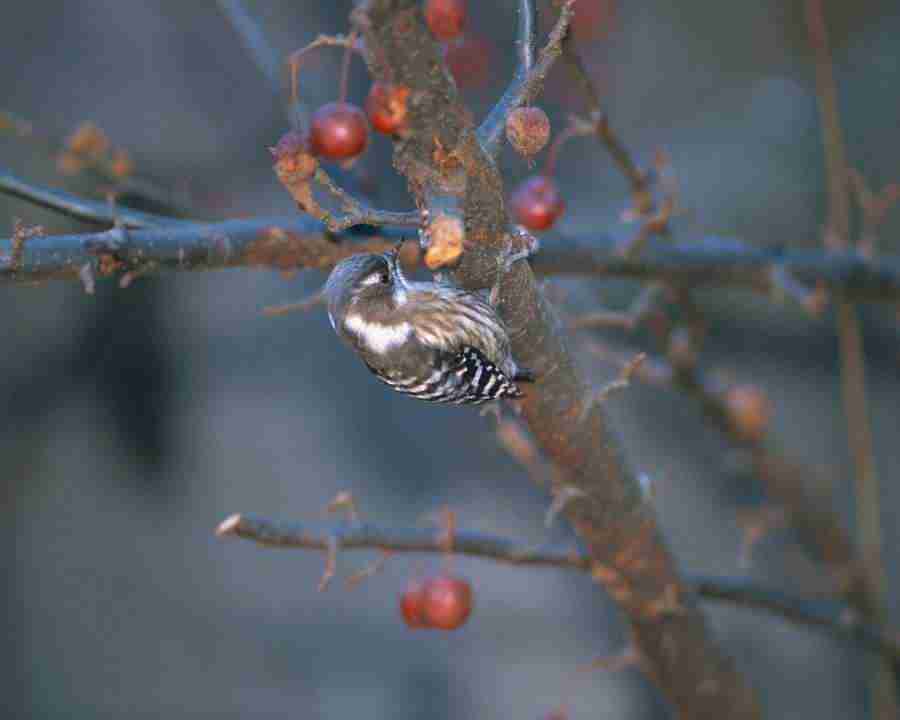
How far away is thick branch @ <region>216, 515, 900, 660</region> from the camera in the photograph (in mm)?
2023

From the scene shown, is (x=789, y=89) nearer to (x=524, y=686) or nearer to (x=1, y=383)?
(x=524, y=686)

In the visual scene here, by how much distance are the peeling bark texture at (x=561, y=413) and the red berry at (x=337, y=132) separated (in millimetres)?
299

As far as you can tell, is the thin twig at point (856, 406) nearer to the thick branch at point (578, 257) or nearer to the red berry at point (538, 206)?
the thick branch at point (578, 257)

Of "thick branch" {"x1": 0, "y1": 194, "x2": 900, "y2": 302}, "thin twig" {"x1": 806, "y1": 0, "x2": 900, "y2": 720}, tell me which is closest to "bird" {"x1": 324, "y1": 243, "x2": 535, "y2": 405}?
"thick branch" {"x1": 0, "y1": 194, "x2": 900, "y2": 302}

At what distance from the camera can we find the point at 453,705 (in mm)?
3848

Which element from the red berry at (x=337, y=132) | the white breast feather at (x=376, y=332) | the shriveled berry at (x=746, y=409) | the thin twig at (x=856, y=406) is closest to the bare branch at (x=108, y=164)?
the white breast feather at (x=376, y=332)

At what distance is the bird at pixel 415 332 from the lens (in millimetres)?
2099

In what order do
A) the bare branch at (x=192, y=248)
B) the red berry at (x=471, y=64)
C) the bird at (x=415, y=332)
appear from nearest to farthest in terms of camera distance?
the bare branch at (x=192, y=248) → the bird at (x=415, y=332) → the red berry at (x=471, y=64)

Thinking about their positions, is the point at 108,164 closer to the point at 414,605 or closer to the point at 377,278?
the point at 377,278

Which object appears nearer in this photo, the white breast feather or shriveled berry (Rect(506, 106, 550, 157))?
shriveled berry (Rect(506, 106, 550, 157))

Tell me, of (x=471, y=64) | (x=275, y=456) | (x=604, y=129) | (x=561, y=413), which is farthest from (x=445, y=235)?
(x=275, y=456)

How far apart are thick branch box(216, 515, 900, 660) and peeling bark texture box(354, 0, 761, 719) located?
4.0 inches

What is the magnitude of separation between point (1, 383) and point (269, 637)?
1.19 meters

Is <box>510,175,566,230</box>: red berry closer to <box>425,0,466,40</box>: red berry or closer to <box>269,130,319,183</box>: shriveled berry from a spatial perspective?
<box>425,0,466,40</box>: red berry
